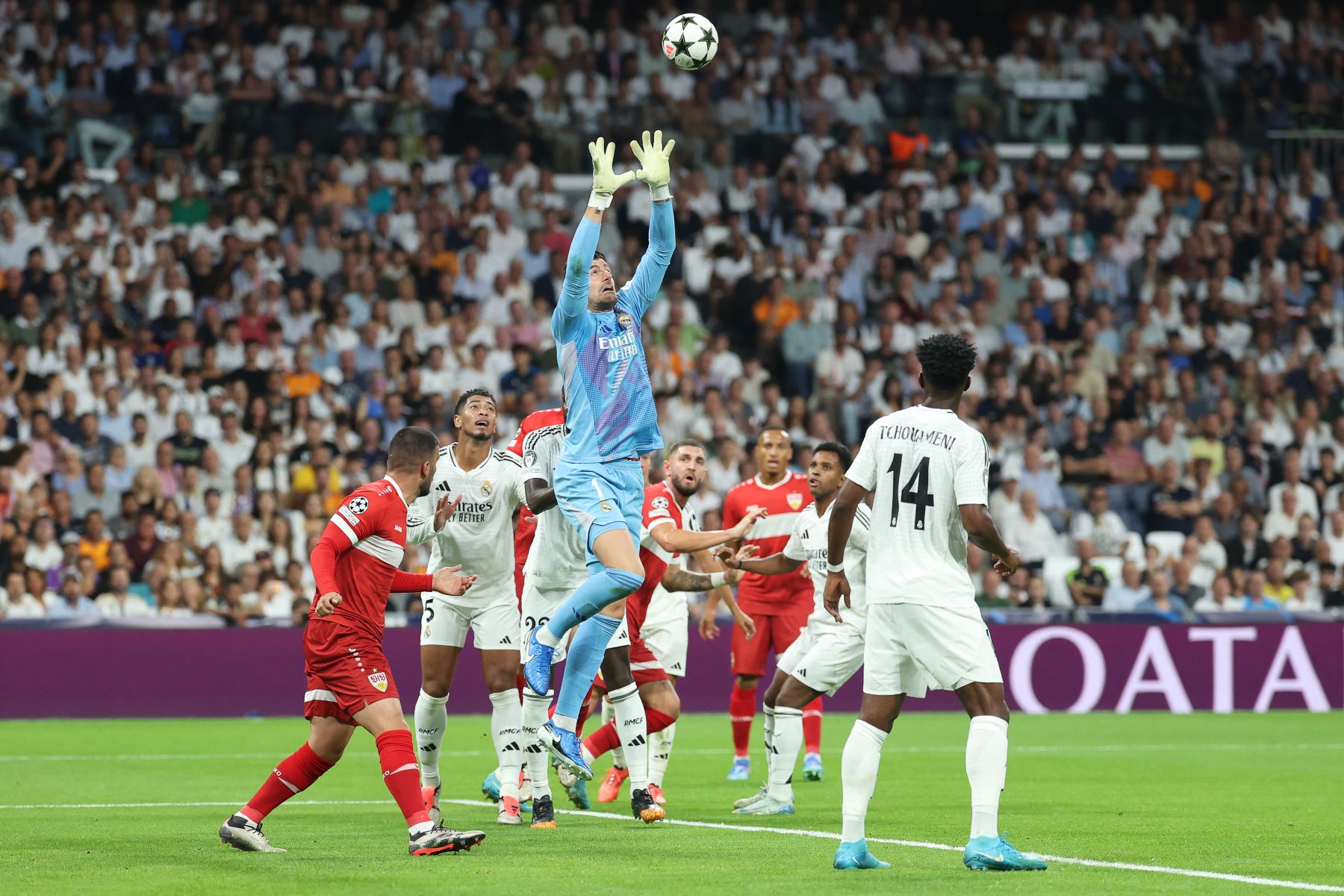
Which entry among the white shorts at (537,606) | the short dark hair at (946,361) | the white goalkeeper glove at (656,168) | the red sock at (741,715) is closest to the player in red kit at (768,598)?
the red sock at (741,715)

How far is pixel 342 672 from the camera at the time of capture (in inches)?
340

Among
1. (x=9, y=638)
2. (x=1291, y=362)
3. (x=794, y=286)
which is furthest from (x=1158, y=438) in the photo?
(x=9, y=638)

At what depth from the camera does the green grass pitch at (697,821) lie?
25.7 ft

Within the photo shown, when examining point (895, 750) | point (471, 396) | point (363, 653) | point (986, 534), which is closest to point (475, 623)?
point (471, 396)

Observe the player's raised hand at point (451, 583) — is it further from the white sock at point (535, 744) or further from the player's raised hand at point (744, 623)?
the player's raised hand at point (744, 623)

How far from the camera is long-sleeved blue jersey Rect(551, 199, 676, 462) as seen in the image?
9828 millimetres

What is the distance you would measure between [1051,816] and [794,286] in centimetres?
1448

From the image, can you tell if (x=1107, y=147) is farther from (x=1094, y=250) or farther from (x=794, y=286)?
(x=794, y=286)

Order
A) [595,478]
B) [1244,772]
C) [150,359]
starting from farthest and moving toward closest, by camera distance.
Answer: [150,359]
[1244,772]
[595,478]

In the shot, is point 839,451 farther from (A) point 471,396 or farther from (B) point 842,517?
(B) point 842,517

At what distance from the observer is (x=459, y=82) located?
26203 mm

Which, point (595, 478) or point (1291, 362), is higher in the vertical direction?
point (1291, 362)

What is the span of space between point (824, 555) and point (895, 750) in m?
4.37

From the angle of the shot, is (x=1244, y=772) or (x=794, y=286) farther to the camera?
(x=794, y=286)
